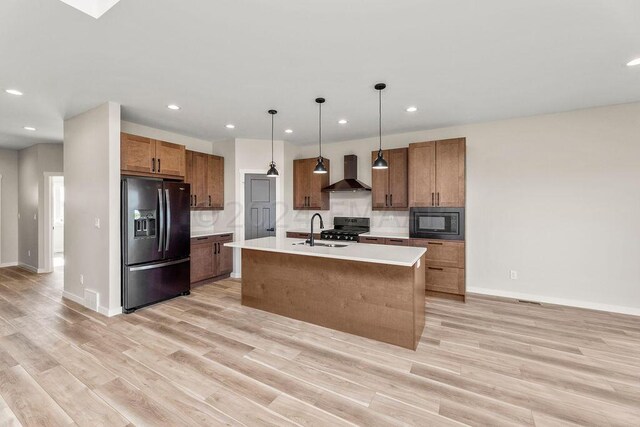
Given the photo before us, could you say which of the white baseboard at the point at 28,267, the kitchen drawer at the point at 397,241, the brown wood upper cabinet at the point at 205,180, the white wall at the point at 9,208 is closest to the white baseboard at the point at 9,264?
the white wall at the point at 9,208

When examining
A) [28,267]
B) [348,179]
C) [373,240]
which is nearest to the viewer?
[373,240]

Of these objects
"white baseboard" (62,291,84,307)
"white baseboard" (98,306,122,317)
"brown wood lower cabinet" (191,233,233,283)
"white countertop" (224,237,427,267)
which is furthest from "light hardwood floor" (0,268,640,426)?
"brown wood lower cabinet" (191,233,233,283)

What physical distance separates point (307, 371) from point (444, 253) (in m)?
2.83

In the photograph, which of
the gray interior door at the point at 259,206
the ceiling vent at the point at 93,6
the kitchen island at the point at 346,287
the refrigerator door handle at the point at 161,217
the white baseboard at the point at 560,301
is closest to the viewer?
the ceiling vent at the point at 93,6

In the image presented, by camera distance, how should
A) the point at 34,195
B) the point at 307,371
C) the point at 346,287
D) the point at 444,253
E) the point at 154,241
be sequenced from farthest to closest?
the point at 34,195 → the point at 444,253 → the point at 154,241 → the point at 346,287 → the point at 307,371

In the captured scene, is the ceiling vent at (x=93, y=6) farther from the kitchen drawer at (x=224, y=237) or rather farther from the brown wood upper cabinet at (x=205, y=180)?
the kitchen drawer at (x=224, y=237)

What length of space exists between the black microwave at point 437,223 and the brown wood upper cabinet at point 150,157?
3837 millimetres

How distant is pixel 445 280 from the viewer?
4172 millimetres

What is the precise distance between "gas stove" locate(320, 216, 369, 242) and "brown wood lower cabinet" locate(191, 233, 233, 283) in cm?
189

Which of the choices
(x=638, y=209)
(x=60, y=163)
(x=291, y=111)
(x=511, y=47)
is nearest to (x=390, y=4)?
(x=511, y=47)

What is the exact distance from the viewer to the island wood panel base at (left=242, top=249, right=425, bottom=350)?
2768 mm

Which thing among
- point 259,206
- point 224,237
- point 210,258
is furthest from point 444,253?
point 210,258

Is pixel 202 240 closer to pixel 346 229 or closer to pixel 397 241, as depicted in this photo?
pixel 346 229

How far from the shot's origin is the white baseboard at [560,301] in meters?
3.60
